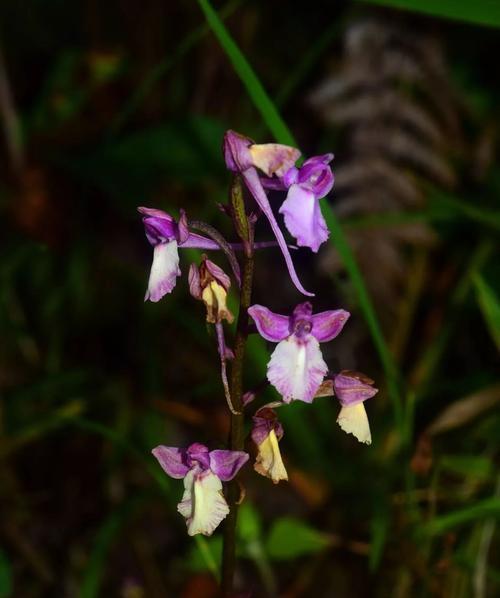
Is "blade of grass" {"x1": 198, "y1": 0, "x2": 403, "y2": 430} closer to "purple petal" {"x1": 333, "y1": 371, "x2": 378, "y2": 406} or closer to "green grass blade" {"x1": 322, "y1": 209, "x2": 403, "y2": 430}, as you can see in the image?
"green grass blade" {"x1": 322, "y1": 209, "x2": 403, "y2": 430}

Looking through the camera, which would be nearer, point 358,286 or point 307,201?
point 307,201

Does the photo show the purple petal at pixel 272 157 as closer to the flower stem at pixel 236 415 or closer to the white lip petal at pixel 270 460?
the flower stem at pixel 236 415

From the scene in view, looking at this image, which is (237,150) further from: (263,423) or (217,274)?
(263,423)

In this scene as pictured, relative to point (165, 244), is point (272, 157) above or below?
above

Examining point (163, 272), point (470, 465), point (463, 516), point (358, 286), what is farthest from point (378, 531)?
point (163, 272)

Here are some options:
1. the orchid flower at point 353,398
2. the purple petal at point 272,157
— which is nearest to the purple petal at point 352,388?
the orchid flower at point 353,398

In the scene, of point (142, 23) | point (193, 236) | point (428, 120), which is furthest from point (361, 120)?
point (193, 236)
